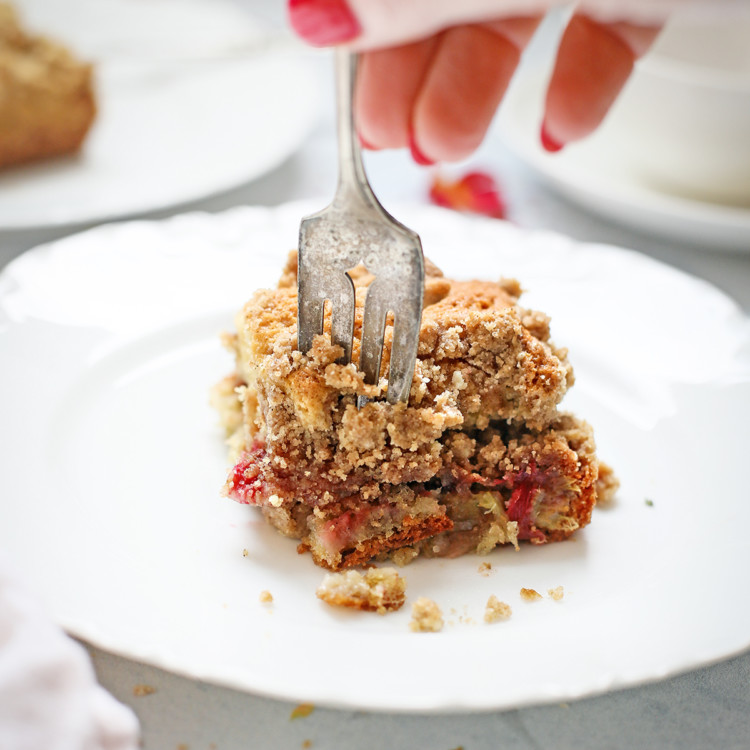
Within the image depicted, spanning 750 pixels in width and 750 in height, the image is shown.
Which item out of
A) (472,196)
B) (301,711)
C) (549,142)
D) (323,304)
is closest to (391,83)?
(549,142)

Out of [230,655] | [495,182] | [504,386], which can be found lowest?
[495,182]

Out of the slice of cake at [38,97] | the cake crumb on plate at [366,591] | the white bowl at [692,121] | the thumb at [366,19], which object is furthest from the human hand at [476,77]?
the slice of cake at [38,97]

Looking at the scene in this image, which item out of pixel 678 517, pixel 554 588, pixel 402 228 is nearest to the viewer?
pixel 402 228

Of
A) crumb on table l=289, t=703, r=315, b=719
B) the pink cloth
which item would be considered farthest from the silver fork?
the pink cloth

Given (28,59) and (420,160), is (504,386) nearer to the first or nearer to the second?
(420,160)

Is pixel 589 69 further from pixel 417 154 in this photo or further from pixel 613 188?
pixel 613 188

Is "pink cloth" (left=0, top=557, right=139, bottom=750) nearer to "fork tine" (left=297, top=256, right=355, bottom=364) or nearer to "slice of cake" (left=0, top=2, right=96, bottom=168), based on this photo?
"fork tine" (left=297, top=256, right=355, bottom=364)

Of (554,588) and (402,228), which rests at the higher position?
(402,228)

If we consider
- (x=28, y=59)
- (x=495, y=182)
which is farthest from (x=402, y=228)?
(x=28, y=59)
